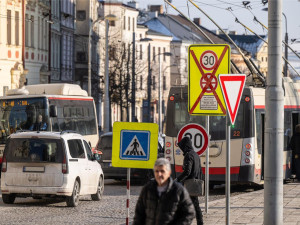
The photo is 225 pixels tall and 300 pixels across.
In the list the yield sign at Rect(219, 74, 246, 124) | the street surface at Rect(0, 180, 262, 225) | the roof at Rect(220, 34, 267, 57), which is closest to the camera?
the yield sign at Rect(219, 74, 246, 124)

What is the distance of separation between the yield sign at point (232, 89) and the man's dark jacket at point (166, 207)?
16.8 ft

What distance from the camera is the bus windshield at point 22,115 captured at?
33656mm

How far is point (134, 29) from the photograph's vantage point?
369 ft

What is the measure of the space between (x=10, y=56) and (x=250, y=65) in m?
32.8

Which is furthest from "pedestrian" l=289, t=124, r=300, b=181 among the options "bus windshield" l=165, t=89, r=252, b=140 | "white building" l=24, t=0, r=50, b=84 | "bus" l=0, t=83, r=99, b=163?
"white building" l=24, t=0, r=50, b=84

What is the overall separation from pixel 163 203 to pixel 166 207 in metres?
0.05

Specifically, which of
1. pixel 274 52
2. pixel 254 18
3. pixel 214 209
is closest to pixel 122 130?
pixel 274 52

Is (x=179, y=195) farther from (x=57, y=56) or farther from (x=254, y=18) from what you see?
(x=57, y=56)

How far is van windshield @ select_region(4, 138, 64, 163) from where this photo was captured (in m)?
21.7

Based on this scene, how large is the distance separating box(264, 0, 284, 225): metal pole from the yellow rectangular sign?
1.84 metres

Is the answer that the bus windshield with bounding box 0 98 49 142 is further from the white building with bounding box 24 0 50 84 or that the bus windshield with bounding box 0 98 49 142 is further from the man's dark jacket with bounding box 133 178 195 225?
the white building with bounding box 24 0 50 84

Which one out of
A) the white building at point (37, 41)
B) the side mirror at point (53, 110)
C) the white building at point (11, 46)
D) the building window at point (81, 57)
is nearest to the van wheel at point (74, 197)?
the side mirror at point (53, 110)

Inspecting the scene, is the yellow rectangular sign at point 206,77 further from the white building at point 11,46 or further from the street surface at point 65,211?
the white building at point 11,46

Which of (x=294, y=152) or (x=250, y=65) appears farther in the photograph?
(x=294, y=152)
